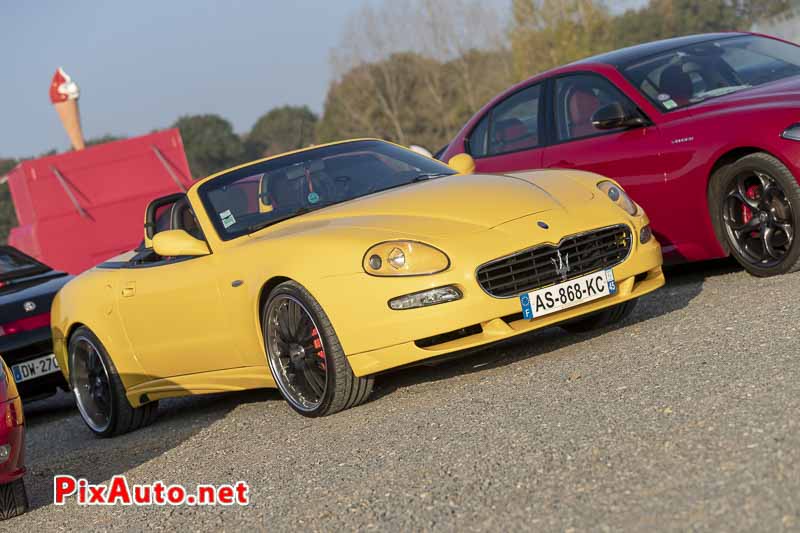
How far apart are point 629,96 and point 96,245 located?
1186 centimetres

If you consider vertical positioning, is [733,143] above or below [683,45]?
below

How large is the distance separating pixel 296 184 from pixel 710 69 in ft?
9.98

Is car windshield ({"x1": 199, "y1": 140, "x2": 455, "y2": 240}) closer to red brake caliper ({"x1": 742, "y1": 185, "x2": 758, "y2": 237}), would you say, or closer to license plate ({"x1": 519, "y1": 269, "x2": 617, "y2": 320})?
license plate ({"x1": 519, "y1": 269, "x2": 617, "y2": 320})

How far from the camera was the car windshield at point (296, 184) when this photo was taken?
6.98 metres

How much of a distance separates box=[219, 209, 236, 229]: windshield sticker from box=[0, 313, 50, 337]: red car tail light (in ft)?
10.3

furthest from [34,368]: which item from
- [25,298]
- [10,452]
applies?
[10,452]

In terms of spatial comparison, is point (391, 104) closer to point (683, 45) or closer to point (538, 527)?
point (683, 45)

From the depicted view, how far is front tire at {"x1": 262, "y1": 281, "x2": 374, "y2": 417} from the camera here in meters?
5.99

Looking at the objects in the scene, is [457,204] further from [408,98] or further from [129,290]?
[408,98]

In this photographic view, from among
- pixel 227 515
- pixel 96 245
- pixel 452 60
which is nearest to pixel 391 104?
pixel 452 60

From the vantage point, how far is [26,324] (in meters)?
9.49

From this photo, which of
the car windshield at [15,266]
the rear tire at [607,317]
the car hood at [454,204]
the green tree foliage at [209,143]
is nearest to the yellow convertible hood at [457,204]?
the car hood at [454,204]

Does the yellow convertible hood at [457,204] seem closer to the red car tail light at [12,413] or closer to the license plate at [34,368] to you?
the red car tail light at [12,413]

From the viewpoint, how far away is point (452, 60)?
56406 millimetres
